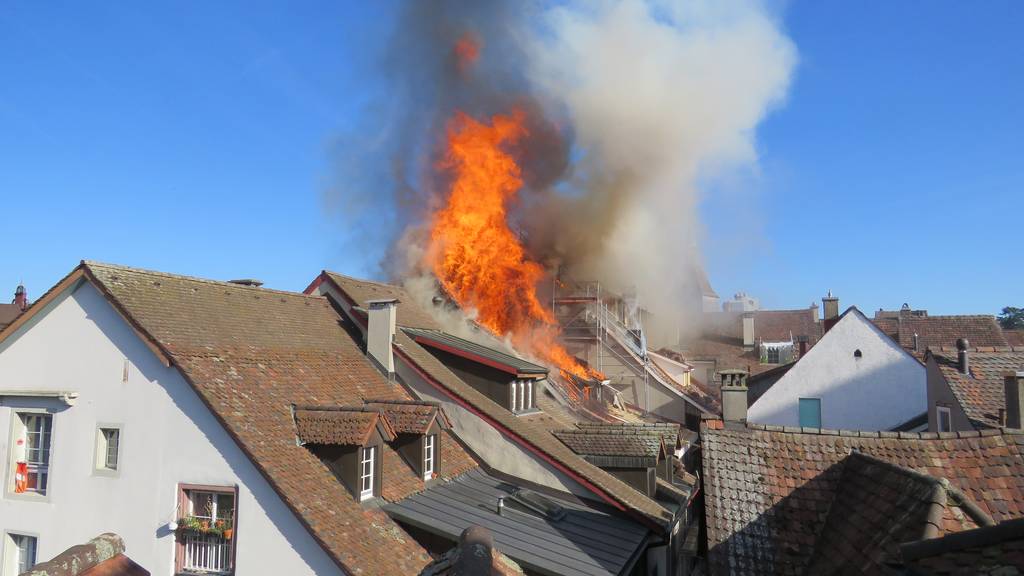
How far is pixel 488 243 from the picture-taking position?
30031 mm

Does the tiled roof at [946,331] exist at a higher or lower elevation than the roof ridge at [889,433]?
higher

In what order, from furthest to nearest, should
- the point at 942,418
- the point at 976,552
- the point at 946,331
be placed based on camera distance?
the point at 946,331
the point at 942,418
the point at 976,552

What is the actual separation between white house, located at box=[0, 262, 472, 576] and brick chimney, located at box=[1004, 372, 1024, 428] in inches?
458

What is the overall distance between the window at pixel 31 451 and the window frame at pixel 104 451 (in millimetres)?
1189

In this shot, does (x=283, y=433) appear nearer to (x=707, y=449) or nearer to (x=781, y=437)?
Result: (x=707, y=449)

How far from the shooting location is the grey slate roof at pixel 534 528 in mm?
11352

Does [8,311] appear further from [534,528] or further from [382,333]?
[534,528]

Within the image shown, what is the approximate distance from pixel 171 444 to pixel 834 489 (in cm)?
1092

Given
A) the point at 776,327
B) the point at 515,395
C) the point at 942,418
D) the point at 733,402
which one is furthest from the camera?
the point at 776,327

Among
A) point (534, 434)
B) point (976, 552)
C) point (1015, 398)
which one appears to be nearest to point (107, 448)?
point (534, 434)

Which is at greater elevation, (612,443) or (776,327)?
(776,327)

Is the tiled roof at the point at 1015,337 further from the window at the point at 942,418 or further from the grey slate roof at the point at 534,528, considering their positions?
the grey slate roof at the point at 534,528

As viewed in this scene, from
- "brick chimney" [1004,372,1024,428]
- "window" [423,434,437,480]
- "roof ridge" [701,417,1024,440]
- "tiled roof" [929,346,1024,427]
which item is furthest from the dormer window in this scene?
"tiled roof" [929,346,1024,427]

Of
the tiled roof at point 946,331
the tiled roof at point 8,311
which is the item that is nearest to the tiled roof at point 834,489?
the tiled roof at point 946,331
